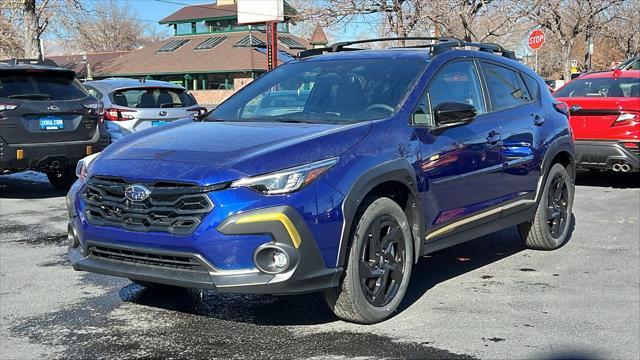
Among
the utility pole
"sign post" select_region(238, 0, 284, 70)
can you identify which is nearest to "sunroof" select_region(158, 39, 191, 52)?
the utility pole

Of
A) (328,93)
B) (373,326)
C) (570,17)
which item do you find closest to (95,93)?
(328,93)

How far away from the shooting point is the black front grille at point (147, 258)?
3.85 meters

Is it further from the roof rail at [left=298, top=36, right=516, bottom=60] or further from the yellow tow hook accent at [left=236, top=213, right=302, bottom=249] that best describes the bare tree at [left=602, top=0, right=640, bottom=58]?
the yellow tow hook accent at [left=236, top=213, right=302, bottom=249]

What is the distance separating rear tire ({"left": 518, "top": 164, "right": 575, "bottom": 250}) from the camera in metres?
6.35

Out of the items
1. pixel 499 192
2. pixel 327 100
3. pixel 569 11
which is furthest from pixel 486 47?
pixel 569 11

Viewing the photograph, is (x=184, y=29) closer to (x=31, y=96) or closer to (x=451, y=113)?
(x=31, y=96)

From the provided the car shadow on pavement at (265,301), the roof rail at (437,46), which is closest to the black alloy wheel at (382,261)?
the car shadow on pavement at (265,301)

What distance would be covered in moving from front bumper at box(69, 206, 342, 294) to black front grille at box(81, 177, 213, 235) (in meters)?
0.13

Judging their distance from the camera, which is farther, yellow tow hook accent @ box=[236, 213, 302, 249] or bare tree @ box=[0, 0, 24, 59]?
bare tree @ box=[0, 0, 24, 59]

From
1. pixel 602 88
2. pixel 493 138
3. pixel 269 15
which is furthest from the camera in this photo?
pixel 269 15

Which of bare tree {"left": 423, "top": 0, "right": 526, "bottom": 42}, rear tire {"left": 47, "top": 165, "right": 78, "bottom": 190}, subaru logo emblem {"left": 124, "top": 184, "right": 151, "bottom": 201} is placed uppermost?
bare tree {"left": 423, "top": 0, "right": 526, "bottom": 42}

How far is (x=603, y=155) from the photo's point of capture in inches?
384

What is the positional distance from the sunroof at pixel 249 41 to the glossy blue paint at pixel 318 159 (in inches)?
1754

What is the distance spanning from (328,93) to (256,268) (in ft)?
5.76
